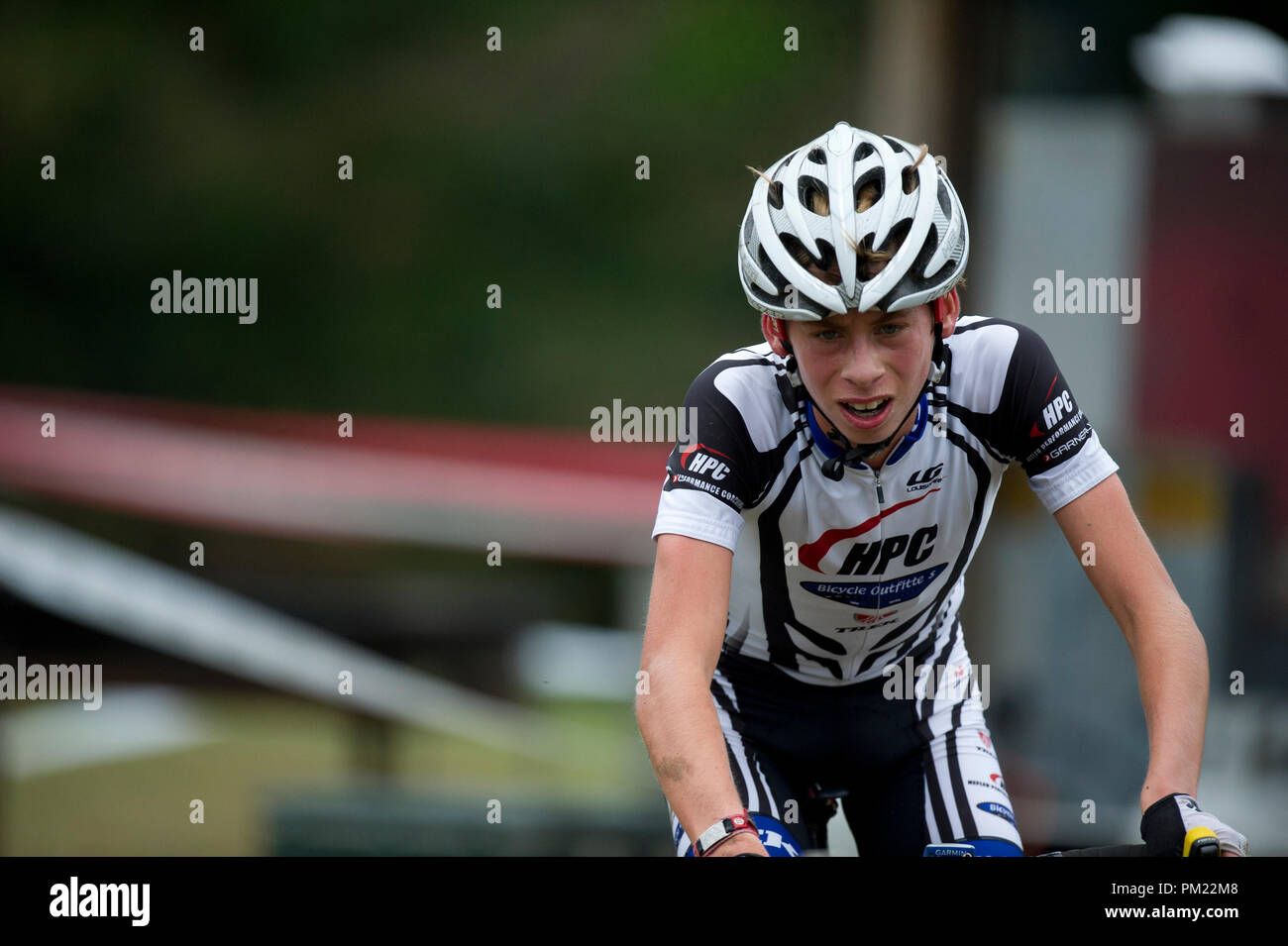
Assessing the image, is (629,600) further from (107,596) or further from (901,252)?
(901,252)

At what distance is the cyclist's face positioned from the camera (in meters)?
3.22

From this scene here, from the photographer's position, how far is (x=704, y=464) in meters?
3.38

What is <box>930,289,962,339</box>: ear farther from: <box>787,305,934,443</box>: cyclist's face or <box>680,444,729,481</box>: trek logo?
<box>680,444,729,481</box>: trek logo

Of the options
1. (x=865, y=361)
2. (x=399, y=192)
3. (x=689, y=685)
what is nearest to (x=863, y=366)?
(x=865, y=361)

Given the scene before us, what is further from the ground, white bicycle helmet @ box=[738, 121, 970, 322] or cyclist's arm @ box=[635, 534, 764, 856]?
white bicycle helmet @ box=[738, 121, 970, 322]

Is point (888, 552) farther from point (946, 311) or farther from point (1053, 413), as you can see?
point (946, 311)

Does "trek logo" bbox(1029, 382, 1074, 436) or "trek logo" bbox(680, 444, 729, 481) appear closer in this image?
"trek logo" bbox(680, 444, 729, 481)

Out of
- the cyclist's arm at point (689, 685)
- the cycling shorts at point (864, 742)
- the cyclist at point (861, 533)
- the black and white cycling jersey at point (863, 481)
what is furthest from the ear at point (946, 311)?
the cycling shorts at point (864, 742)
